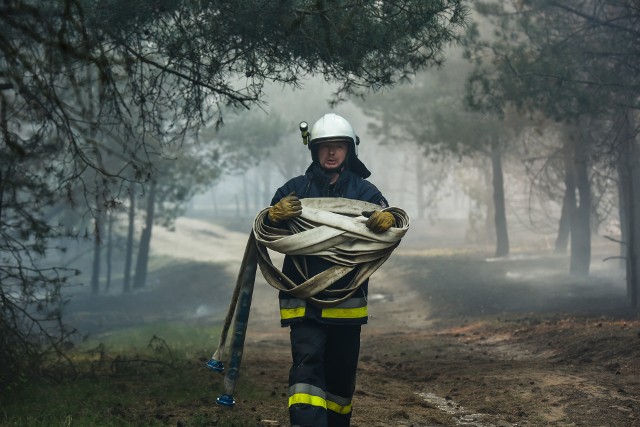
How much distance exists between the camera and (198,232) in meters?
60.2

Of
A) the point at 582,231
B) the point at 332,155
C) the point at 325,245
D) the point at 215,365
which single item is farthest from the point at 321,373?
the point at 582,231

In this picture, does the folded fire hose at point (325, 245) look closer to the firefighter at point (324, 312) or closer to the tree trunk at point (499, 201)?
the firefighter at point (324, 312)

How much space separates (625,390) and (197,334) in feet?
40.7

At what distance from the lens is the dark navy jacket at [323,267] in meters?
5.60

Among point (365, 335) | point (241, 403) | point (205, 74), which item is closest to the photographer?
point (241, 403)

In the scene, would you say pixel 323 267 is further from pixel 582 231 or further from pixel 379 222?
pixel 582 231

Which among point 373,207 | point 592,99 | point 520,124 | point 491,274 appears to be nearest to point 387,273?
point 491,274

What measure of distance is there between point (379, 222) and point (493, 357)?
726 cm

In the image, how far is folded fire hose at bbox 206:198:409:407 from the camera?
5.64 metres

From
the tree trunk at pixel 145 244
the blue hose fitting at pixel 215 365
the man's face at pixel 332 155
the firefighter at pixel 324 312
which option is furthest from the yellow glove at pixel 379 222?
the tree trunk at pixel 145 244

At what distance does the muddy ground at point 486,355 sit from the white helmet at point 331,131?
2.42 m

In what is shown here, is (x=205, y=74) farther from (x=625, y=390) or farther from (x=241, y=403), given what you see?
(x=625, y=390)

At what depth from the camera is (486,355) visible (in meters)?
A: 12.7

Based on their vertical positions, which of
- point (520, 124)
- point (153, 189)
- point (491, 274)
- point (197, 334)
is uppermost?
point (520, 124)
